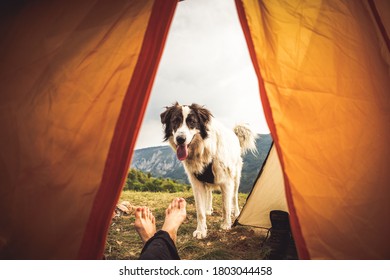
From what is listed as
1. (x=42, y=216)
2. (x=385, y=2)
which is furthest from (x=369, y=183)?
(x=42, y=216)

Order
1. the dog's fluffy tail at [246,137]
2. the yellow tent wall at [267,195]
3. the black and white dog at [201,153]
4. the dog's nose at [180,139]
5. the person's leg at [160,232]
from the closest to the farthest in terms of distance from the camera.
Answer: the person's leg at [160,232], the yellow tent wall at [267,195], the dog's nose at [180,139], the black and white dog at [201,153], the dog's fluffy tail at [246,137]

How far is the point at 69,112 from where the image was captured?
1482 mm

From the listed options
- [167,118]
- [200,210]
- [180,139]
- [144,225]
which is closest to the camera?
[144,225]

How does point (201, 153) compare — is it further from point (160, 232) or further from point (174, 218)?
point (160, 232)

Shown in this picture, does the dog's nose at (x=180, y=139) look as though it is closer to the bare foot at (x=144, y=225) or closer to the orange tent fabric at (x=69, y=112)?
the bare foot at (x=144, y=225)

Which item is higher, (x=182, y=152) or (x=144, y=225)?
(x=182, y=152)

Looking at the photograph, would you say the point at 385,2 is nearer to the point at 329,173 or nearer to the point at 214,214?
the point at 329,173

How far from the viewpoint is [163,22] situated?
158cm

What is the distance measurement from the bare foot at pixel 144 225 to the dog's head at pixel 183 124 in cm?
89

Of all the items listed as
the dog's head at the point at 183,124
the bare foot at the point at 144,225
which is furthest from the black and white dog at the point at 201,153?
the bare foot at the point at 144,225

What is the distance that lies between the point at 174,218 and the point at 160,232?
0.86m

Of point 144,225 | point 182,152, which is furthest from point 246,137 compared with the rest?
point 144,225

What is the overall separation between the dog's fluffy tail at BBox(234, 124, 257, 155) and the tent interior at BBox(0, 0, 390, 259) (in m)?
3.43

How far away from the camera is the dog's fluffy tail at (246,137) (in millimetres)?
4992
